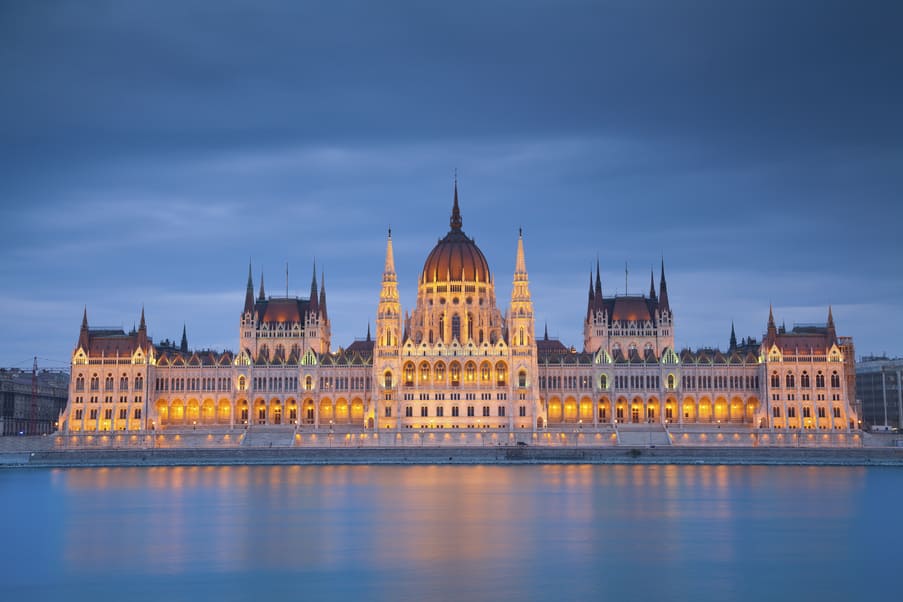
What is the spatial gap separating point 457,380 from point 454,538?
77666mm

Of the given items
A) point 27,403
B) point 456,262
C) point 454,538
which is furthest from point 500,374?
point 454,538

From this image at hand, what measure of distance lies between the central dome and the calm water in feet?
181

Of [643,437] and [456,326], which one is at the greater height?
[456,326]

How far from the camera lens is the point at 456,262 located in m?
153

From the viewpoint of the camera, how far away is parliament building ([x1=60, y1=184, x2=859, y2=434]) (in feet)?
459

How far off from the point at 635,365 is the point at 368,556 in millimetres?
91341

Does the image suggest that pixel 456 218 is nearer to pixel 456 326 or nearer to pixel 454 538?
pixel 456 326

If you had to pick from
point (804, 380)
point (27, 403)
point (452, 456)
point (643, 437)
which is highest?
point (804, 380)

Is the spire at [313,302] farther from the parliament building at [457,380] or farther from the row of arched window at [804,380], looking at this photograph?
the row of arched window at [804,380]

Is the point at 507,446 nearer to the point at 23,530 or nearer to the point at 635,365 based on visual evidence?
the point at 635,365

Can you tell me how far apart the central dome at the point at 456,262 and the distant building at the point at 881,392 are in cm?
5833

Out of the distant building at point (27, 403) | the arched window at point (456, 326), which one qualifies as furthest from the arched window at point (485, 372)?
the distant building at point (27, 403)

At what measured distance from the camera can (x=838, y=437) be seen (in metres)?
130

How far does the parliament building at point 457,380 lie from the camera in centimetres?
13988
